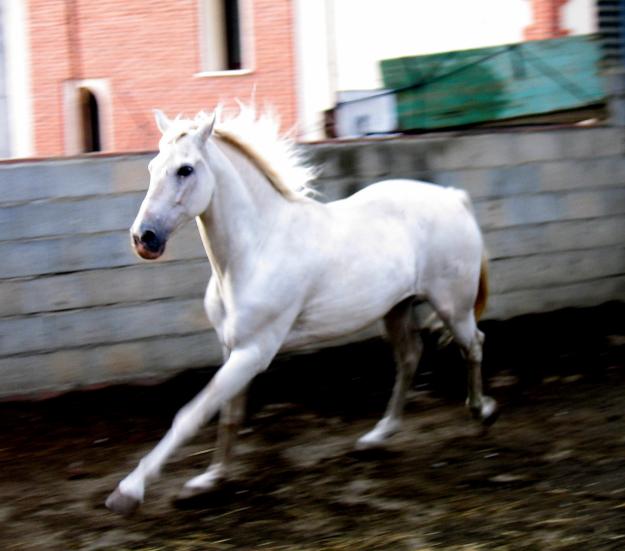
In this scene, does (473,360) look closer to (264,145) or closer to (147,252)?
(264,145)

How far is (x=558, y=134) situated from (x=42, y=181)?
11.5ft

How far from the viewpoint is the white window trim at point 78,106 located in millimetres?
19547

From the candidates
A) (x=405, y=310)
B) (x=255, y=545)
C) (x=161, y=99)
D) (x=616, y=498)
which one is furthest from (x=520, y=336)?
(x=161, y=99)

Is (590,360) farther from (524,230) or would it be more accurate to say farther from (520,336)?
(524,230)

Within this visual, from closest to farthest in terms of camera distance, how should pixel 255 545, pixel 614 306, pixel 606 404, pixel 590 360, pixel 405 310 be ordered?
pixel 255 545 → pixel 405 310 → pixel 606 404 → pixel 590 360 → pixel 614 306

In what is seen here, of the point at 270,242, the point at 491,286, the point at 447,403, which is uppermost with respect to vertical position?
the point at 270,242

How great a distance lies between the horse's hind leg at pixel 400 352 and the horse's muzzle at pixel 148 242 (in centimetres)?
167

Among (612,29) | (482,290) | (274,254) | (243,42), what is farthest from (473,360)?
(243,42)

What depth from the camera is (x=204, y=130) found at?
4.73 metres

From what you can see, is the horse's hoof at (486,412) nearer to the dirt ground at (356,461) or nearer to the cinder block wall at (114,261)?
the dirt ground at (356,461)

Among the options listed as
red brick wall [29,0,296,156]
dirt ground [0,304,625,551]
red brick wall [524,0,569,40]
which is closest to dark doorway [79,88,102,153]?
red brick wall [29,0,296,156]

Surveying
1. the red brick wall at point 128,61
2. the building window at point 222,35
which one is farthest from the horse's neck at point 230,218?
the building window at point 222,35

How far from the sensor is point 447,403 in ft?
21.9

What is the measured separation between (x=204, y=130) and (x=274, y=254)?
62 cm
